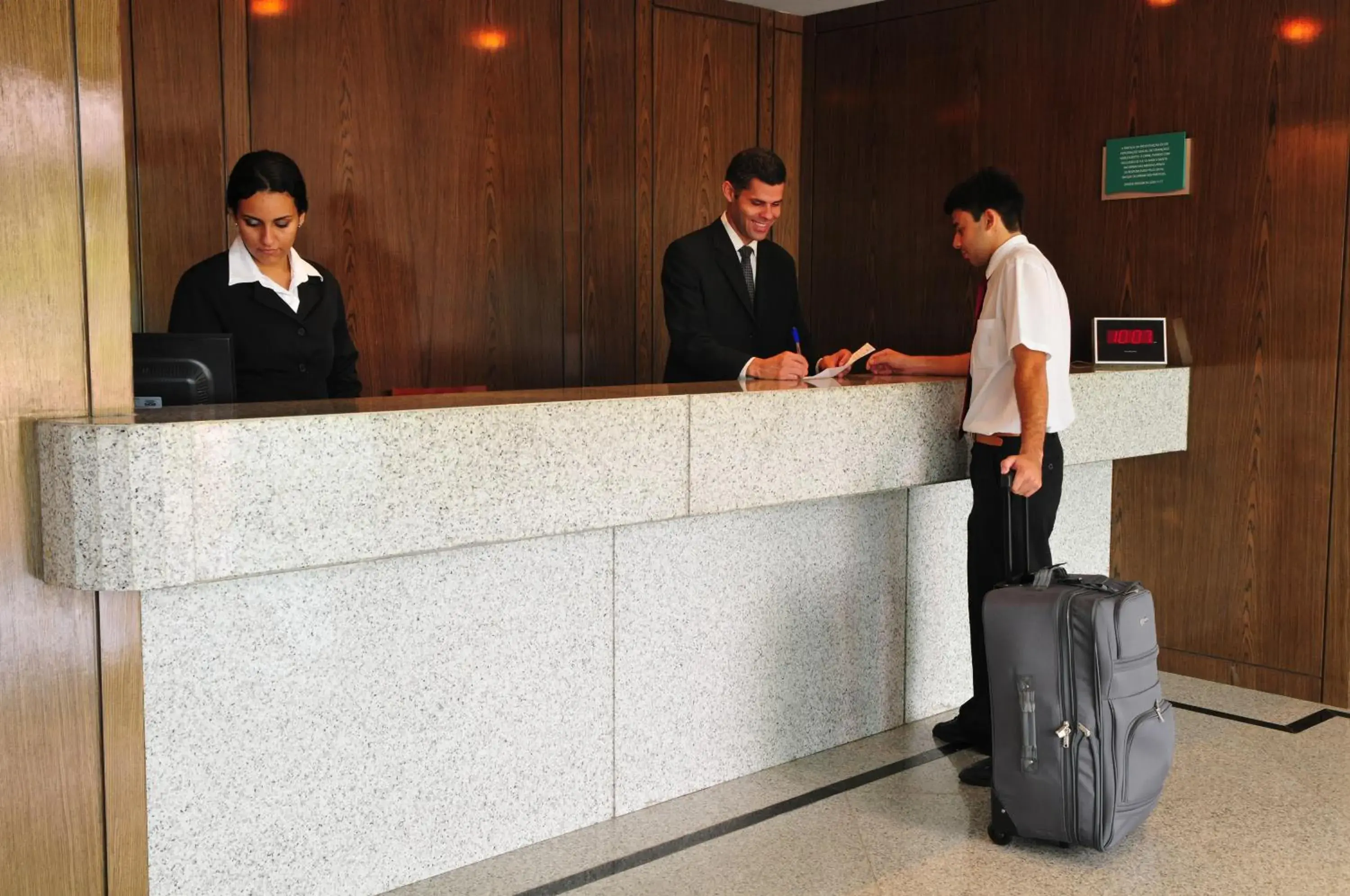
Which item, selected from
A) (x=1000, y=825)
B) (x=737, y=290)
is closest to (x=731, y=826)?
(x=1000, y=825)

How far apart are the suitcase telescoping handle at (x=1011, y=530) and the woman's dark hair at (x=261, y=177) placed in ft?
6.75

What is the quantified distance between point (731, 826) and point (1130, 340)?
256 cm

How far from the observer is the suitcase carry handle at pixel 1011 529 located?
10.9 feet

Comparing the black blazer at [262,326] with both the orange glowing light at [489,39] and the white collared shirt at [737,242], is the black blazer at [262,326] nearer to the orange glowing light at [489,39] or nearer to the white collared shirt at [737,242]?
the white collared shirt at [737,242]

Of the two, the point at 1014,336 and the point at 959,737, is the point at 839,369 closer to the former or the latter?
the point at 1014,336

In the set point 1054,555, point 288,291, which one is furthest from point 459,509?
point 1054,555

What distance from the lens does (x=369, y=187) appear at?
4.51m

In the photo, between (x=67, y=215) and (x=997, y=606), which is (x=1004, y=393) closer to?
(x=997, y=606)

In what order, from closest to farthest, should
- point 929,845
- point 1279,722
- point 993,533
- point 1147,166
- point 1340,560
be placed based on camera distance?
point 929,845 < point 993,533 < point 1279,722 < point 1340,560 < point 1147,166

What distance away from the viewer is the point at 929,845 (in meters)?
3.07

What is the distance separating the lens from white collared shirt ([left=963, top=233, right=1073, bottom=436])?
327cm

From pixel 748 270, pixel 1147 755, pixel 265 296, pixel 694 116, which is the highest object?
pixel 694 116

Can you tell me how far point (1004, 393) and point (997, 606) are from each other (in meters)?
0.68

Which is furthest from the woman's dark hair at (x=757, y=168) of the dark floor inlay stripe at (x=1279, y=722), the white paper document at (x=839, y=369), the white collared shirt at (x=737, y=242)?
the dark floor inlay stripe at (x=1279, y=722)
